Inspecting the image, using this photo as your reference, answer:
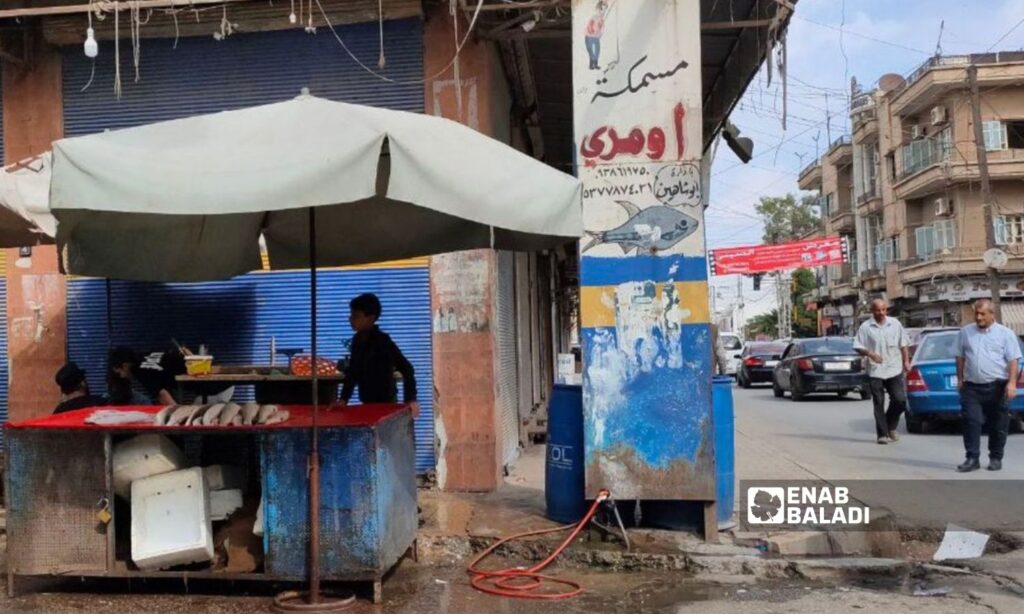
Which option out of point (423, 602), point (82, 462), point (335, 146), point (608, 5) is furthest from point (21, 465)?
point (608, 5)

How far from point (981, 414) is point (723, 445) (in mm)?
4530

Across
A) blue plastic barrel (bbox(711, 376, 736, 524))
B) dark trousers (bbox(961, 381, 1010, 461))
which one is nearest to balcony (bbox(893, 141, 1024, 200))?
dark trousers (bbox(961, 381, 1010, 461))

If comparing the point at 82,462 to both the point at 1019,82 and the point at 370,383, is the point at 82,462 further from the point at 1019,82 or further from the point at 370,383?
the point at 1019,82

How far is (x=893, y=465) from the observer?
980cm

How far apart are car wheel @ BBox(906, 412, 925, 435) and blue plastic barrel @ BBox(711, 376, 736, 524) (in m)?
8.00

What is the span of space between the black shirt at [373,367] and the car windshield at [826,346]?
1542 centimetres

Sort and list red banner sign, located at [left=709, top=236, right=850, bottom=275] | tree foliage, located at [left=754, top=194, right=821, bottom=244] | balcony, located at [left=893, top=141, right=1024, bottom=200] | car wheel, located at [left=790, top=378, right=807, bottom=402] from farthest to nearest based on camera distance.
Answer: tree foliage, located at [left=754, top=194, right=821, bottom=244]
red banner sign, located at [left=709, top=236, right=850, bottom=275]
balcony, located at [left=893, top=141, right=1024, bottom=200]
car wheel, located at [left=790, top=378, right=807, bottom=402]

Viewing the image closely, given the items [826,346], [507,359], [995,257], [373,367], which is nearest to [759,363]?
[995,257]

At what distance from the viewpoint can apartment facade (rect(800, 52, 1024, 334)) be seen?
37438 mm

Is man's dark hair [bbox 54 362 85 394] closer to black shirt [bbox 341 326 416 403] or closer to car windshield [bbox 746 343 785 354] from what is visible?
black shirt [bbox 341 326 416 403]

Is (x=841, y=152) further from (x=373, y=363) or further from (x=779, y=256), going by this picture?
(x=373, y=363)

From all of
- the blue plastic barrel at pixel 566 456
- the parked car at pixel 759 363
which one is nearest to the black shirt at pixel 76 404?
the blue plastic barrel at pixel 566 456

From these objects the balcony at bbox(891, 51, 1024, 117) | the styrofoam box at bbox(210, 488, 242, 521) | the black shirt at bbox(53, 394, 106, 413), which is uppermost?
the balcony at bbox(891, 51, 1024, 117)

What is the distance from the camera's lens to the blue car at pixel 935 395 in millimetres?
12516
